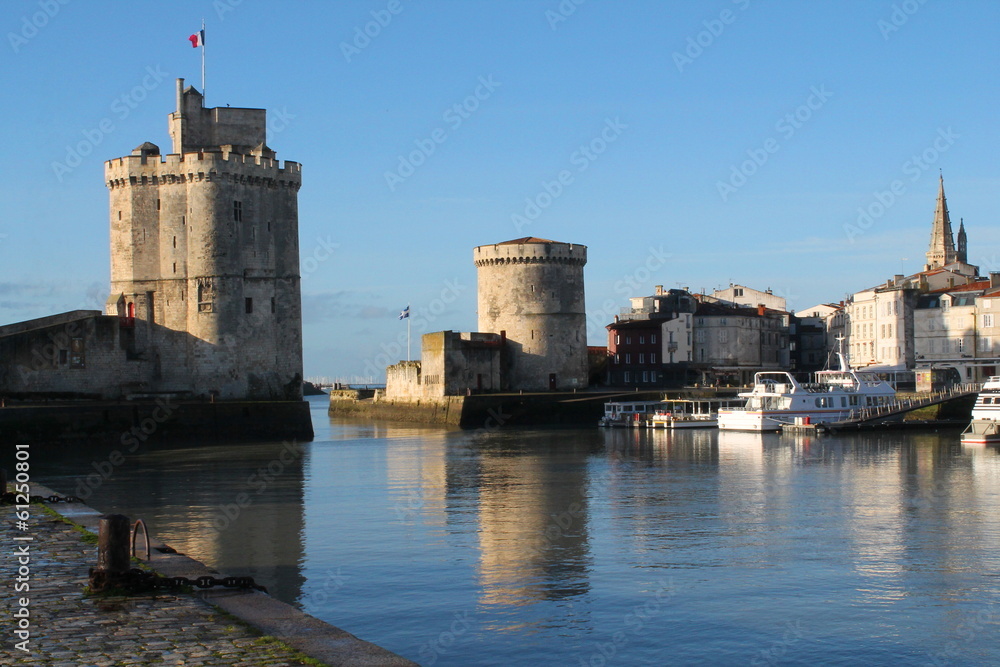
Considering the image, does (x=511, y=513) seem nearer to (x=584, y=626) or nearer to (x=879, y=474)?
(x=584, y=626)

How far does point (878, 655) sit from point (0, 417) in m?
31.2

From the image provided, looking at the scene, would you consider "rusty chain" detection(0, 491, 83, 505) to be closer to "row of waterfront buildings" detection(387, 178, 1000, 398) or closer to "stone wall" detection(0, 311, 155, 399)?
"stone wall" detection(0, 311, 155, 399)

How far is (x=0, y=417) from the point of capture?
36.0 m

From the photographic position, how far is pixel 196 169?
138 feet

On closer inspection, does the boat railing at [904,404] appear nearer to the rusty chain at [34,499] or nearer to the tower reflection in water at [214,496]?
the tower reflection in water at [214,496]

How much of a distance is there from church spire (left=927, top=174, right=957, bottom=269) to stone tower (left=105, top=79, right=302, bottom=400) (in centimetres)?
7302

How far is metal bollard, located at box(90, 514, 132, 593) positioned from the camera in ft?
35.8

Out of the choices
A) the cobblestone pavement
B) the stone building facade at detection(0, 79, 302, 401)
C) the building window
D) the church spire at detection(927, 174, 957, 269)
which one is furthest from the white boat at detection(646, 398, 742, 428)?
the church spire at detection(927, 174, 957, 269)

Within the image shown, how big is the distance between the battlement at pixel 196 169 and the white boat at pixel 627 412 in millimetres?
18631

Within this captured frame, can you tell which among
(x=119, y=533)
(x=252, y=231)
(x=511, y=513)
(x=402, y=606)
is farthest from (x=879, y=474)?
(x=252, y=231)

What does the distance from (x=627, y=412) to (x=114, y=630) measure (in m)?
45.0

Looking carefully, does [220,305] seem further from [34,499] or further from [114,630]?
[114,630]

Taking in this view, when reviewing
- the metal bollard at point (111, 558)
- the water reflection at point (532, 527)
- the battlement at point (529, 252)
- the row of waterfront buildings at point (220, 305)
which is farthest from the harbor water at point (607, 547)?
the battlement at point (529, 252)

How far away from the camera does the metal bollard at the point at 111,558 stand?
35.8 ft
